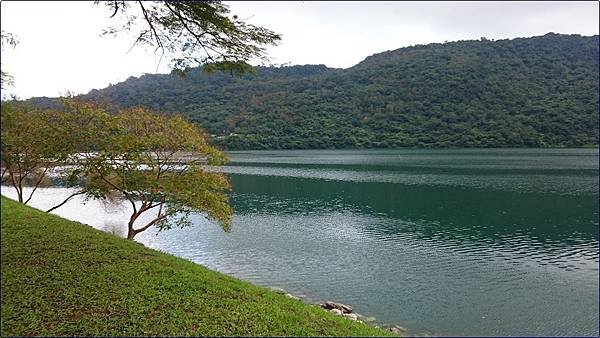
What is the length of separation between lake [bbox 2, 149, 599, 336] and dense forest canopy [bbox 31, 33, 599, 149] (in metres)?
56.4

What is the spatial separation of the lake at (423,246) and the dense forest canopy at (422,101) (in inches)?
2220

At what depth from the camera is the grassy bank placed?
794cm

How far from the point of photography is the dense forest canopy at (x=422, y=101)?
109 m

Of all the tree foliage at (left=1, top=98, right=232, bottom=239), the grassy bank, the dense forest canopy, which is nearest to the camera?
the grassy bank

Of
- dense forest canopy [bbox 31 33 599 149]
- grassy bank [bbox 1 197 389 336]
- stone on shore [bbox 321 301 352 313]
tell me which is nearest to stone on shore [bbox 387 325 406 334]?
stone on shore [bbox 321 301 352 313]

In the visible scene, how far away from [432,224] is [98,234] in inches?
1026

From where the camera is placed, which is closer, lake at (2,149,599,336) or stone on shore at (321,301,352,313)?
stone on shore at (321,301,352,313)

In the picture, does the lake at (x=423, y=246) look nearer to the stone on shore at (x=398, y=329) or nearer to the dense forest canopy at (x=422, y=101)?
the stone on shore at (x=398, y=329)

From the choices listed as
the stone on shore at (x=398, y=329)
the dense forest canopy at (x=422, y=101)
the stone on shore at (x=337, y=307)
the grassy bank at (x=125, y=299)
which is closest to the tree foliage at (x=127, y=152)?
the stone on shore at (x=337, y=307)

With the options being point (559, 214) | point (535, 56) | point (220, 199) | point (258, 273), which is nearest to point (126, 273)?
point (220, 199)

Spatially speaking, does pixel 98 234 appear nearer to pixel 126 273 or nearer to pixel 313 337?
pixel 126 273

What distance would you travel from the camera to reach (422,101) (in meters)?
130

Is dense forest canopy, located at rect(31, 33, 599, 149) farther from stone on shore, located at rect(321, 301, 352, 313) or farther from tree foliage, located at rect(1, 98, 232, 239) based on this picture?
stone on shore, located at rect(321, 301, 352, 313)

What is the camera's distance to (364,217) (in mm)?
37375
